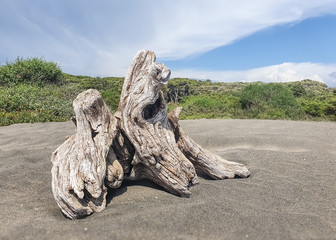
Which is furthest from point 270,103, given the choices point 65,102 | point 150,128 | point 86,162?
point 86,162

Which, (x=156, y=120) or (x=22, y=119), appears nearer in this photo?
(x=156, y=120)

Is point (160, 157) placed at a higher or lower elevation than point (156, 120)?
lower

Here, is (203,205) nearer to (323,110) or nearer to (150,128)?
(150,128)

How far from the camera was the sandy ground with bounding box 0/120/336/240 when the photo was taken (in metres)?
2.37

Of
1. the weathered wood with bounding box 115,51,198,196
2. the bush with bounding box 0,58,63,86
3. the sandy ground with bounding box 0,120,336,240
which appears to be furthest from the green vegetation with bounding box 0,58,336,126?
the weathered wood with bounding box 115,51,198,196

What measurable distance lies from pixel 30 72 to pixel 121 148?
19.9 meters

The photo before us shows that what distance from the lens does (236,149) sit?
19.3 ft

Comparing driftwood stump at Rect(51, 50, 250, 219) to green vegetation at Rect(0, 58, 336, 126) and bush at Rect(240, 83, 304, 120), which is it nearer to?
green vegetation at Rect(0, 58, 336, 126)

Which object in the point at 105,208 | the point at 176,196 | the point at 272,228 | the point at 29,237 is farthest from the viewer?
the point at 176,196

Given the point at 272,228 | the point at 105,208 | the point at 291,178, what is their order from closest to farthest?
the point at 272,228 < the point at 105,208 < the point at 291,178

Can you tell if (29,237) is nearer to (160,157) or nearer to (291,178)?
(160,157)

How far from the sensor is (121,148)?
132 inches

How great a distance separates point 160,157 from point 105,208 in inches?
36.9

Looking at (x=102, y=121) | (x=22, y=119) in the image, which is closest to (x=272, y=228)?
(x=102, y=121)
